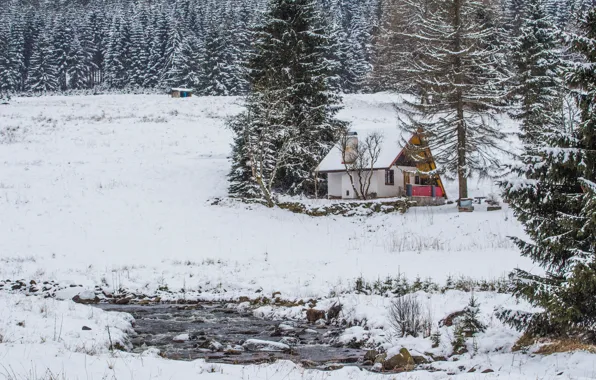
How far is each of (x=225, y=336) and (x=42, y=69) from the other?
103 metres

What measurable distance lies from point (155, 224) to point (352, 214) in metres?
10.3

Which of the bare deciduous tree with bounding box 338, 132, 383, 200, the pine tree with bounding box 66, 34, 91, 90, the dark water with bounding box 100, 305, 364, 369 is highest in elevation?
the pine tree with bounding box 66, 34, 91, 90

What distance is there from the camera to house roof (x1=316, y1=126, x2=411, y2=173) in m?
35.8

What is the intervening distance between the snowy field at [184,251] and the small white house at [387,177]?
9.93ft

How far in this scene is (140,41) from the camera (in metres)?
102

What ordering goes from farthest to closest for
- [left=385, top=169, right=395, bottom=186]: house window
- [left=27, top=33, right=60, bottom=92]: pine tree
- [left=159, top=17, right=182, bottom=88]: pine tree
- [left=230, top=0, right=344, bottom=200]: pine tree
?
[left=27, top=33, right=60, bottom=92]: pine tree, [left=159, top=17, right=182, bottom=88]: pine tree, [left=385, top=169, right=395, bottom=186]: house window, [left=230, top=0, right=344, bottom=200]: pine tree

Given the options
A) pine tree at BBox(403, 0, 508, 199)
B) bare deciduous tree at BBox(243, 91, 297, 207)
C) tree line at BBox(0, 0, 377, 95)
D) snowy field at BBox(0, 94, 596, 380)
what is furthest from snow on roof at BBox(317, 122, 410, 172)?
tree line at BBox(0, 0, 377, 95)

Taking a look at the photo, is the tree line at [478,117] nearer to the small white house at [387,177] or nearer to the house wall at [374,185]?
the house wall at [374,185]

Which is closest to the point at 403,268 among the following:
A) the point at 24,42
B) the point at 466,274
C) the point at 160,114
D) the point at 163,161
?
the point at 466,274

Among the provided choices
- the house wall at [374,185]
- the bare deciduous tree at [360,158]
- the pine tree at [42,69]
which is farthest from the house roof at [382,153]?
the pine tree at [42,69]

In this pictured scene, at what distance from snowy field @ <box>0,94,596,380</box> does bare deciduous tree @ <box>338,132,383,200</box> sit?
5.72 metres

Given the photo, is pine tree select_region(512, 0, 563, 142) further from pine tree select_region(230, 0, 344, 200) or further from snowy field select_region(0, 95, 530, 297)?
pine tree select_region(230, 0, 344, 200)

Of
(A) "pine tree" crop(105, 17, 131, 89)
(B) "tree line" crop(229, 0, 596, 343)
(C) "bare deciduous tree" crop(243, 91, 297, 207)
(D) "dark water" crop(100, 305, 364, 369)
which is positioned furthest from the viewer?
(A) "pine tree" crop(105, 17, 131, 89)

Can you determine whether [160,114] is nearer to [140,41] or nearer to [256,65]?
[256,65]
